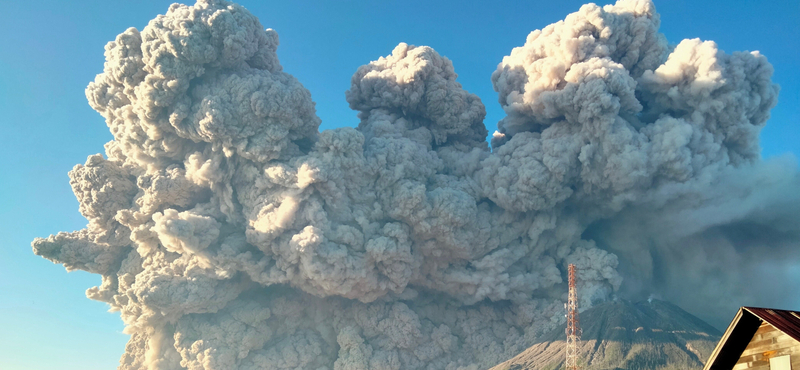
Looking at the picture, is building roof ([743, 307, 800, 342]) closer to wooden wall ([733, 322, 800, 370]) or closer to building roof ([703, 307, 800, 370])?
building roof ([703, 307, 800, 370])

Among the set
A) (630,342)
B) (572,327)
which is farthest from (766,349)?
(630,342)

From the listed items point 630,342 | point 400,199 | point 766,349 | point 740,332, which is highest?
point 400,199

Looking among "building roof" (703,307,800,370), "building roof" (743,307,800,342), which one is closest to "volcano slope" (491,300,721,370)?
"building roof" (703,307,800,370)

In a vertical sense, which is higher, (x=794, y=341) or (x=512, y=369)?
(x=512, y=369)

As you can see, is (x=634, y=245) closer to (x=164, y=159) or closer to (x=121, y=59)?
(x=164, y=159)

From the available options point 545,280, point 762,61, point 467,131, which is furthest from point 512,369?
point 762,61

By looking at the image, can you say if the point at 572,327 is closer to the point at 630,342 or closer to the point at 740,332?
the point at 630,342
